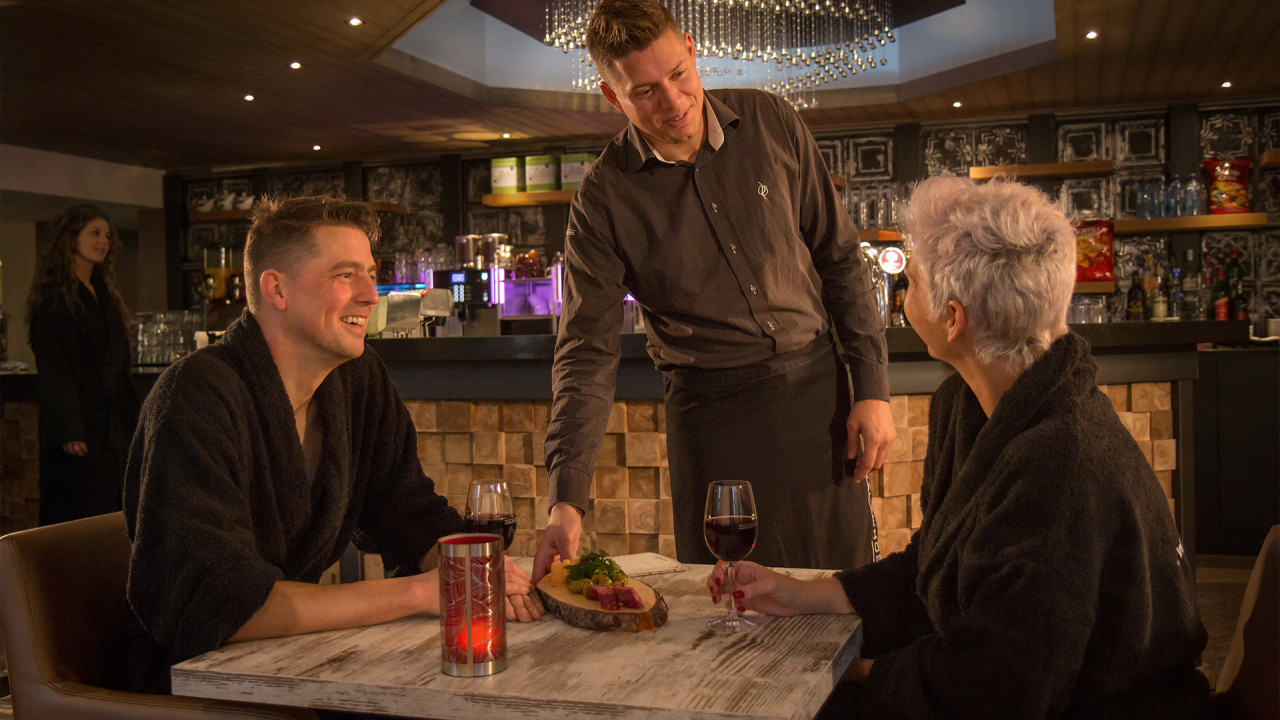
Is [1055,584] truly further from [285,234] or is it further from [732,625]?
[285,234]

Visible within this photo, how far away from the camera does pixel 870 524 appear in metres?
2.23

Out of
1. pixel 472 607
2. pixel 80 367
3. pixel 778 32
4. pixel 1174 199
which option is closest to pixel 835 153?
pixel 778 32

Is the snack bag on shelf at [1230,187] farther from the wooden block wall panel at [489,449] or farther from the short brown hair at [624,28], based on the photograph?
the short brown hair at [624,28]

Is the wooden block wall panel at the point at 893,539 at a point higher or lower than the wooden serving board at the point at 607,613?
lower

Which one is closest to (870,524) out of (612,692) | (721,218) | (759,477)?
(759,477)

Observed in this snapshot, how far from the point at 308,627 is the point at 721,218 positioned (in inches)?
46.3

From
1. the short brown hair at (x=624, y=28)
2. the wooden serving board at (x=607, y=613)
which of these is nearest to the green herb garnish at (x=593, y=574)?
the wooden serving board at (x=607, y=613)

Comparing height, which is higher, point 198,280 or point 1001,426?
point 198,280

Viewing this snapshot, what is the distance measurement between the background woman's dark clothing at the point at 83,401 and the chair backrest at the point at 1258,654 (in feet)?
13.9

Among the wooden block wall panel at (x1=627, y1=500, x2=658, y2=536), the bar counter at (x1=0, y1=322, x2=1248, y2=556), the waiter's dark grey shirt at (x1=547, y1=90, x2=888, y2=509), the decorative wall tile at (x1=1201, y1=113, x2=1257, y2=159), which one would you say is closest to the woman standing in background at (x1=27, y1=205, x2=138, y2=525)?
the bar counter at (x1=0, y1=322, x2=1248, y2=556)

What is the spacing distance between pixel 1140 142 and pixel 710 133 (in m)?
6.03

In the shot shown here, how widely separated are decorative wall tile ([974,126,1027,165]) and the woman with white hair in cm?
625

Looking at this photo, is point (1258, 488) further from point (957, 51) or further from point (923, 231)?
point (923, 231)

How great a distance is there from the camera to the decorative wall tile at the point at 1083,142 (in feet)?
23.4
